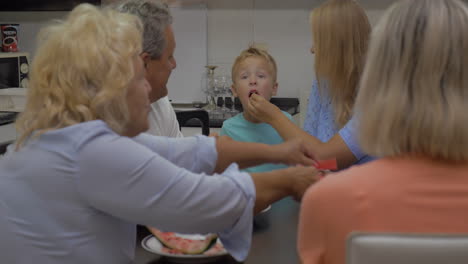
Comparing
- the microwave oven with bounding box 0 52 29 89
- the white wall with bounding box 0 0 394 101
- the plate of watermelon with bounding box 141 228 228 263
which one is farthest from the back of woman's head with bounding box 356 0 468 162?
the microwave oven with bounding box 0 52 29 89

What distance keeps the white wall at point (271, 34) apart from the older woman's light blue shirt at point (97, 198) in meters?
2.77

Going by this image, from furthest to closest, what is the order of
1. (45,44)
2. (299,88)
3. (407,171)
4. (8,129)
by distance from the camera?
1. (299,88)
2. (8,129)
3. (45,44)
4. (407,171)

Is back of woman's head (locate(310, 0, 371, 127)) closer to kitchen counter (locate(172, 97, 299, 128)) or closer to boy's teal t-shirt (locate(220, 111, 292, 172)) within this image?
boy's teal t-shirt (locate(220, 111, 292, 172))

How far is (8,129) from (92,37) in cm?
256

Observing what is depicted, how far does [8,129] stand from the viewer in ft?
12.0

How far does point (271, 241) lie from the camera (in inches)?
62.6

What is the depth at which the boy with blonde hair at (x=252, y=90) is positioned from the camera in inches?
107

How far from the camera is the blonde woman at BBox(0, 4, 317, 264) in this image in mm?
1236

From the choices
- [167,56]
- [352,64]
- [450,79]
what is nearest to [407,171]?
[450,79]

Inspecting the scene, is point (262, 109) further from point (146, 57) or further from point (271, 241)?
point (271, 241)

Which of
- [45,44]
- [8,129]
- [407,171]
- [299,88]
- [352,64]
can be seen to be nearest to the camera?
[407,171]

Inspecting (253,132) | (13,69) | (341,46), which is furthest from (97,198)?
(13,69)

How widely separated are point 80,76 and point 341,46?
1.32 metres

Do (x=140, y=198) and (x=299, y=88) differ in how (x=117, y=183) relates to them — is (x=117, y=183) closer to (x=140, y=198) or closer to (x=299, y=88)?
(x=140, y=198)
